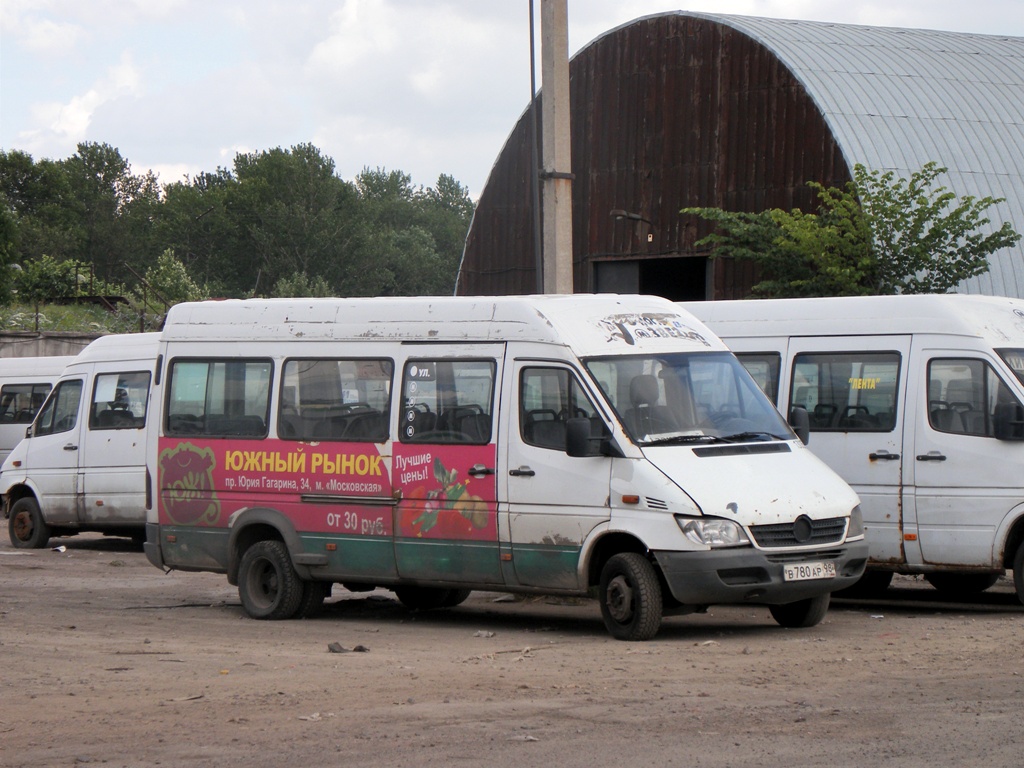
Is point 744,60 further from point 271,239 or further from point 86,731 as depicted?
point 271,239

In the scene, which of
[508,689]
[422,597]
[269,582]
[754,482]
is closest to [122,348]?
[269,582]

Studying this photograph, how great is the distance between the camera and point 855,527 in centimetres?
1073

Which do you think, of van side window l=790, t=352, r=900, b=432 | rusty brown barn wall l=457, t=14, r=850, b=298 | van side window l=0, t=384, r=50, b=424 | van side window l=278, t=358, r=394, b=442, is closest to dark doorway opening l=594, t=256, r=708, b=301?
rusty brown barn wall l=457, t=14, r=850, b=298

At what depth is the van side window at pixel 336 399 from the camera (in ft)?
38.9

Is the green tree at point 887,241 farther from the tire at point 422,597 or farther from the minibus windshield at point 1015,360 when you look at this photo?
the tire at point 422,597

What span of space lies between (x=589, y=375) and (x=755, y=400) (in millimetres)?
1366

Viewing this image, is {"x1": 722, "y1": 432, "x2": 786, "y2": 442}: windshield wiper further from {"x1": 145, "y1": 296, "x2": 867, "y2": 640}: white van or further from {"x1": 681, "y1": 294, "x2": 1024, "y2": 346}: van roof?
{"x1": 681, "y1": 294, "x2": 1024, "y2": 346}: van roof

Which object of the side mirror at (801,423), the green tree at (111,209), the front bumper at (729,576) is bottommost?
the front bumper at (729,576)

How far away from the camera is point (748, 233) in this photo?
88.0ft

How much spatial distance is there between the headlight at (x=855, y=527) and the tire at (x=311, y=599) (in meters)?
4.40

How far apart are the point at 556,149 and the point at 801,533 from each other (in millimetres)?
5703

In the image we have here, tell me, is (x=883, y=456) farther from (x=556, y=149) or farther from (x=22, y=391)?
(x=22, y=391)

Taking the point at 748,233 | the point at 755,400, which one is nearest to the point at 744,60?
the point at 748,233

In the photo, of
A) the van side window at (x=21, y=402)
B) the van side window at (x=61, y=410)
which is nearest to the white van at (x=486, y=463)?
the van side window at (x=61, y=410)
